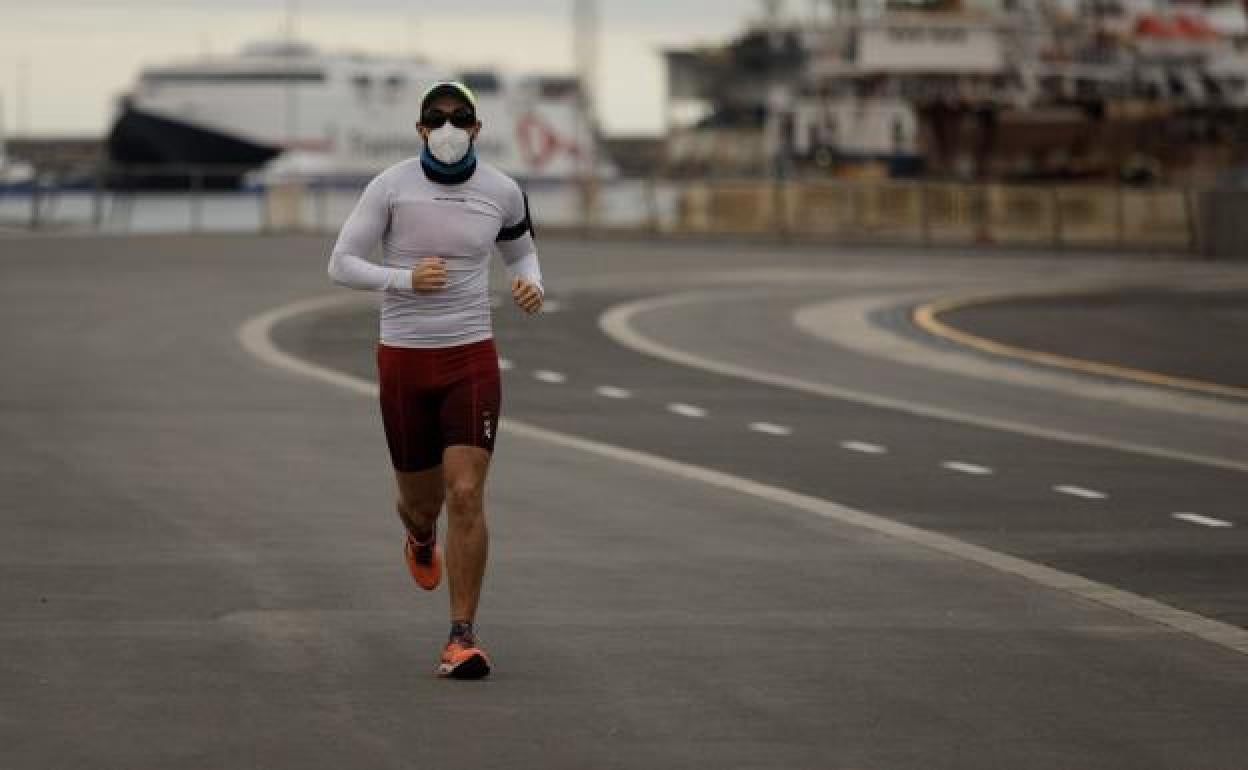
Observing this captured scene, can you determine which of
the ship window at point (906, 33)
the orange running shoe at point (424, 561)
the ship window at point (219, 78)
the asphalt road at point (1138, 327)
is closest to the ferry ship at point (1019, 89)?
the ship window at point (906, 33)

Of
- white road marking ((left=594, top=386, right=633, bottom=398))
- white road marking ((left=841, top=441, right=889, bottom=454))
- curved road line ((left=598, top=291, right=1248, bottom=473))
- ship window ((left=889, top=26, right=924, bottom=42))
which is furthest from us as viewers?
ship window ((left=889, top=26, right=924, bottom=42))

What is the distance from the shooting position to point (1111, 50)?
154 m

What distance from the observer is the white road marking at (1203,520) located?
47.2 ft

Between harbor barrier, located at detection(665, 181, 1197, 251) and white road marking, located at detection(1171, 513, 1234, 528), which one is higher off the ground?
white road marking, located at detection(1171, 513, 1234, 528)

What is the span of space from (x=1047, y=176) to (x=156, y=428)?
317ft

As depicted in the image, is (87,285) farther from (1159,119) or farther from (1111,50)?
(1111,50)

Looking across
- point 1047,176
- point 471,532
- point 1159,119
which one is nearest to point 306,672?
point 471,532

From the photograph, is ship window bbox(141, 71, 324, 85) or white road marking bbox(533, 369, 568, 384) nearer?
white road marking bbox(533, 369, 568, 384)

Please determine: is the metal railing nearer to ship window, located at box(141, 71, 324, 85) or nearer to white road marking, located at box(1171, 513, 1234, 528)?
white road marking, located at box(1171, 513, 1234, 528)

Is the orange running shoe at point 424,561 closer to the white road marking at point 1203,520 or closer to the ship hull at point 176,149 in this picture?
the white road marking at point 1203,520

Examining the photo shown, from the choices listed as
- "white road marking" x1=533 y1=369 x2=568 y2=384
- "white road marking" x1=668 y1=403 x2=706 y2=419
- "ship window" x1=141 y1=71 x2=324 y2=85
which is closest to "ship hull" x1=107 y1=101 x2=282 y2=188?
"ship window" x1=141 y1=71 x2=324 y2=85

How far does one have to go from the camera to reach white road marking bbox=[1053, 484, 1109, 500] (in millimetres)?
15584

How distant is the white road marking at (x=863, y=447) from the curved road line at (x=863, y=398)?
143 cm

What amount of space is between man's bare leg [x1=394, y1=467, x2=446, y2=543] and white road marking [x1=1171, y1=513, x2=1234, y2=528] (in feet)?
17.2
